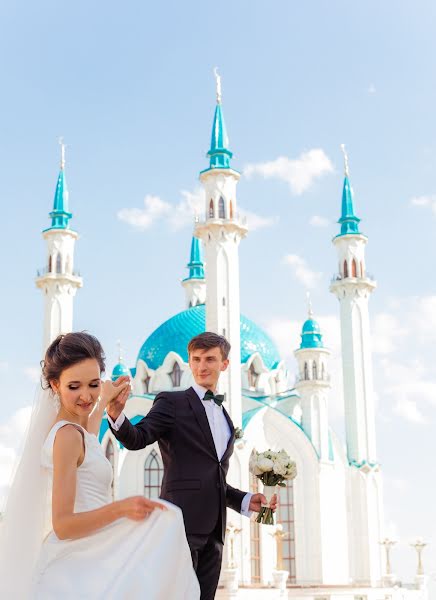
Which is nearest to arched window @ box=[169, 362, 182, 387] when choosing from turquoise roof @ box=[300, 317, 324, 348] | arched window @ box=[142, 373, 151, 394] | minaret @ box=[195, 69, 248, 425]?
arched window @ box=[142, 373, 151, 394]

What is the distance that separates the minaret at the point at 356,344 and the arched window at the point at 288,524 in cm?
254

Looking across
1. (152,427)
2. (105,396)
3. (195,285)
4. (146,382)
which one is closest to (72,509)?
(105,396)

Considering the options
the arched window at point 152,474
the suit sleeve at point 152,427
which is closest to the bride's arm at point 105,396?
the suit sleeve at point 152,427

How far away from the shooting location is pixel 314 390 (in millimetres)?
28484

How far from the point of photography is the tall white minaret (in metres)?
28.8

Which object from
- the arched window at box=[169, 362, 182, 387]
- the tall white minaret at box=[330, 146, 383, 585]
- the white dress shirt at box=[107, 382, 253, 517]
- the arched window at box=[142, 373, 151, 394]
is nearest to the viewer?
the white dress shirt at box=[107, 382, 253, 517]

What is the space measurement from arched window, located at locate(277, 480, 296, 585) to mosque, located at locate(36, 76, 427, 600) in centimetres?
3

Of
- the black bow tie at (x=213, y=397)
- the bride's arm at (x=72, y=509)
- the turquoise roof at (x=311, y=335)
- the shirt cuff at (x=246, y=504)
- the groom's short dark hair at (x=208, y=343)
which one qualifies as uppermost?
the turquoise roof at (x=311, y=335)

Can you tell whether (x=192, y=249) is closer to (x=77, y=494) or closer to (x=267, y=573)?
(x=267, y=573)

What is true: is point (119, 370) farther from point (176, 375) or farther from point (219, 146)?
point (219, 146)

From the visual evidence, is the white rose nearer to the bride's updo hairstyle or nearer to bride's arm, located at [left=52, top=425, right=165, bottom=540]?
the bride's updo hairstyle

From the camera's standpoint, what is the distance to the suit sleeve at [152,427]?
407 cm

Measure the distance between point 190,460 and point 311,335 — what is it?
2534 centimetres

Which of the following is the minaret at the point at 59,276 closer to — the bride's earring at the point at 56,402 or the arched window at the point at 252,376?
the arched window at the point at 252,376
